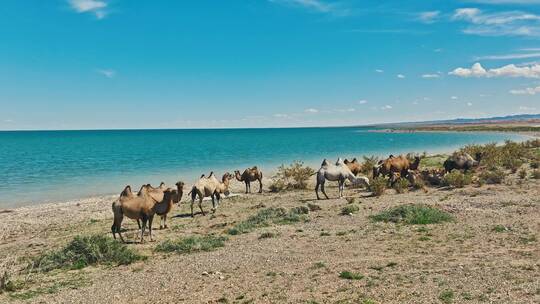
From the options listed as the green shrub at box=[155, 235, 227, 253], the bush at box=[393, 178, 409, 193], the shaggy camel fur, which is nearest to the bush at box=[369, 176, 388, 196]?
the bush at box=[393, 178, 409, 193]

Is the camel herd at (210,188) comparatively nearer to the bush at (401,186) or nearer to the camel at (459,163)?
the camel at (459,163)

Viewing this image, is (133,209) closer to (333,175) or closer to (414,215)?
(414,215)

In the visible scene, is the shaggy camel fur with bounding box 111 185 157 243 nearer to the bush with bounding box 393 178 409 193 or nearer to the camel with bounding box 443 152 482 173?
the bush with bounding box 393 178 409 193

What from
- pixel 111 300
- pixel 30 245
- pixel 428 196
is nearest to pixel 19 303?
pixel 111 300

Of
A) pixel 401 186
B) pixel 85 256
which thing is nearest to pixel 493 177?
pixel 401 186

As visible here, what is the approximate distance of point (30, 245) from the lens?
14.5m

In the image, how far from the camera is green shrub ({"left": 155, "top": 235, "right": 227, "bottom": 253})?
40.6 ft

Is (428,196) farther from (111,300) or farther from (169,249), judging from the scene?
(111,300)

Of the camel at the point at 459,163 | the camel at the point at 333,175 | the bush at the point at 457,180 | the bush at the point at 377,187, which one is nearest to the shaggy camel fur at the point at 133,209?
the camel at the point at 333,175

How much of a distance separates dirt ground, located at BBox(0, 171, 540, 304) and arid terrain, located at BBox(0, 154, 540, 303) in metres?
0.02

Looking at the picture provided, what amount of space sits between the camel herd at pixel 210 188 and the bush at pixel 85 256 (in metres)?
1.73

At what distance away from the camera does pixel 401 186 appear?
2141 cm

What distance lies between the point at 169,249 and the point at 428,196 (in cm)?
1244

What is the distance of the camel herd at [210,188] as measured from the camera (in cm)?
1361
